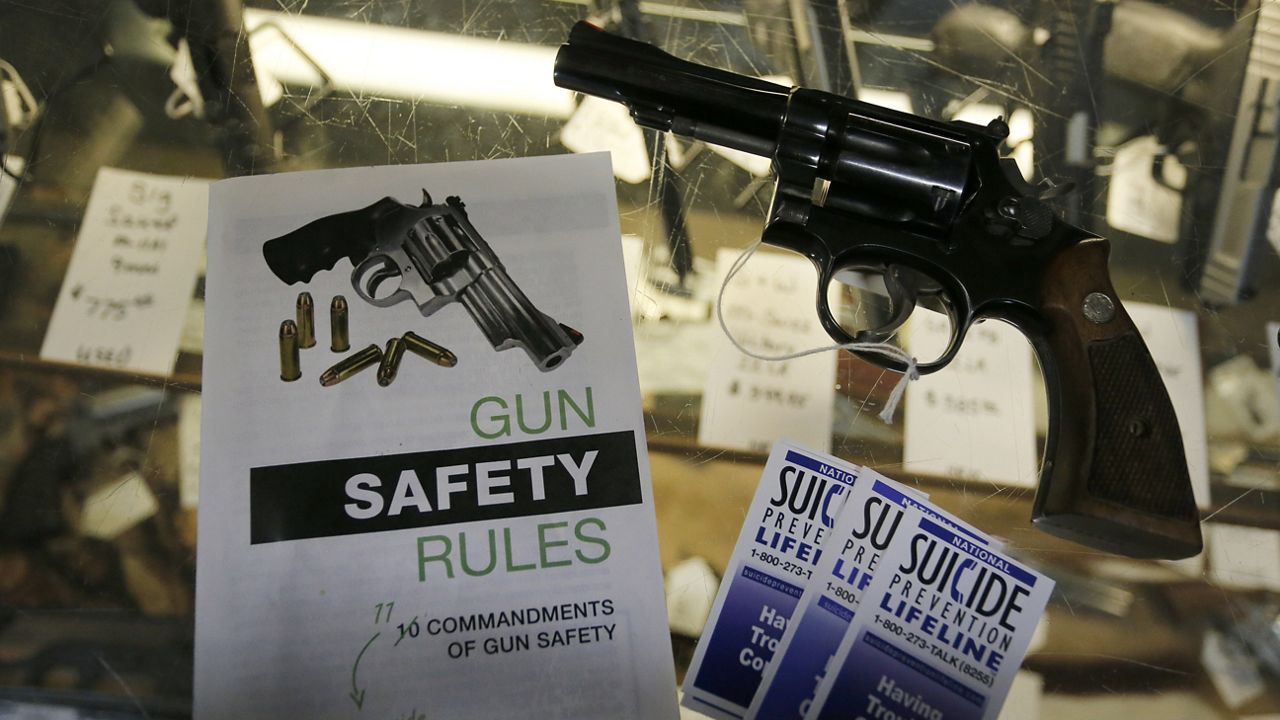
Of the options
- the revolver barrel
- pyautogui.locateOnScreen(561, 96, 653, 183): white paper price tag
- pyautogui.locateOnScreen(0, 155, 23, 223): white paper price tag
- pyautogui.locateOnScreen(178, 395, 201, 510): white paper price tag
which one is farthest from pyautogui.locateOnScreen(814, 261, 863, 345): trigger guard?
pyautogui.locateOnScreen(0, 155, 23, 223): white paper price tag

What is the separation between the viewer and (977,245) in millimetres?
854

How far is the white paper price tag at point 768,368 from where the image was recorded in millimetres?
926

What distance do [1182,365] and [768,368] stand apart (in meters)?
0.49

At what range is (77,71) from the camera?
105 cm

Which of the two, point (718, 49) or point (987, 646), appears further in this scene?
point (718, 49)

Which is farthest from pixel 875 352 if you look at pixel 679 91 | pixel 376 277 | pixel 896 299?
pixel 376 277

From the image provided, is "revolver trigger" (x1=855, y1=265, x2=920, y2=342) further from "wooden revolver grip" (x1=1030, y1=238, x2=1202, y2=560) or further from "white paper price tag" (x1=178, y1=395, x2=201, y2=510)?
"white paper price tag" (x1=178, y1=395, x2=201, y2=510)

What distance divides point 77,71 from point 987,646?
1254mm

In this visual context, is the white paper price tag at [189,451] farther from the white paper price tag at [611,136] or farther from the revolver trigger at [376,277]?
the white paper price tag at [611,136]

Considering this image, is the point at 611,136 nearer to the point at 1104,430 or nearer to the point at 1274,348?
the point at 1104,430

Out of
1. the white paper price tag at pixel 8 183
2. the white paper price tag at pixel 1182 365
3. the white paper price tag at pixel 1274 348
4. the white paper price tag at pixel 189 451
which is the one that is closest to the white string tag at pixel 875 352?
the white paper price tag at pixel 1182 365

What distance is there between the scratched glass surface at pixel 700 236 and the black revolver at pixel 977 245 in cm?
8

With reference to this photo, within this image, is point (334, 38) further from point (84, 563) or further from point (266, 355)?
point (84, 563)

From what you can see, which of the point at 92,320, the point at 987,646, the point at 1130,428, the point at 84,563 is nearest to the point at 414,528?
the point at 84,563
